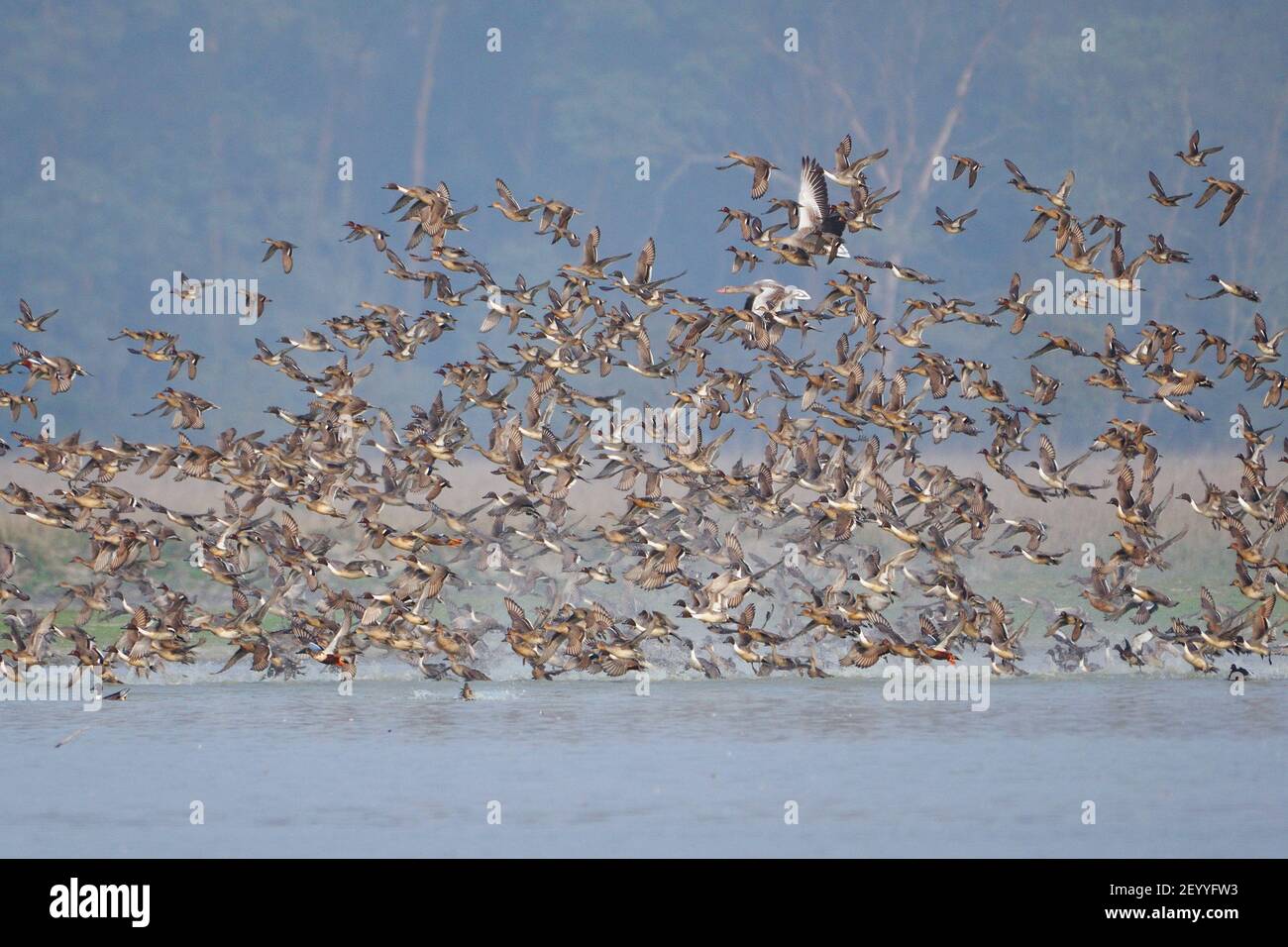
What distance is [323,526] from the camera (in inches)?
1610

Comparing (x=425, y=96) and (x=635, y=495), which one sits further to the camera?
(x=425, y=96)

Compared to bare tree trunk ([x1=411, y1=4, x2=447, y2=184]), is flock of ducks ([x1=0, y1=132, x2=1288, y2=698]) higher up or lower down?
lower down

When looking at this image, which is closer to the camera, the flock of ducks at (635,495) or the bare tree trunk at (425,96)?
the flock of ducks at (635,495)

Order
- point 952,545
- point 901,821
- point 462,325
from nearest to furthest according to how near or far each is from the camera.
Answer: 1. point 901,821
2. point 952,545
3. point 462,325

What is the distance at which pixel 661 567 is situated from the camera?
2297 centimetres

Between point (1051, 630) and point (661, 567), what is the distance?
16.8ft

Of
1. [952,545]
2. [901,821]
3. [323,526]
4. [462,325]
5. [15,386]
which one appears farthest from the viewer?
[462,325]

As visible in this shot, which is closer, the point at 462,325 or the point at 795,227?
the point at 795,227

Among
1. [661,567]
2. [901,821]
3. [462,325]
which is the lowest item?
[901,821]

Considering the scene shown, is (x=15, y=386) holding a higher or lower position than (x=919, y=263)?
lower

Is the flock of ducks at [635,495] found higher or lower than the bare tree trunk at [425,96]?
lower

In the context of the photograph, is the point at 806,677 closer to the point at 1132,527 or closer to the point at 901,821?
the point at 1132,527

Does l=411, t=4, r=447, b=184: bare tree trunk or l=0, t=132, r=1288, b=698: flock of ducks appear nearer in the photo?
l=0, t=132, r=1288, b=698: flock of ducks

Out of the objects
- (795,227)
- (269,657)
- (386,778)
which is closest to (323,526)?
(269,657)
